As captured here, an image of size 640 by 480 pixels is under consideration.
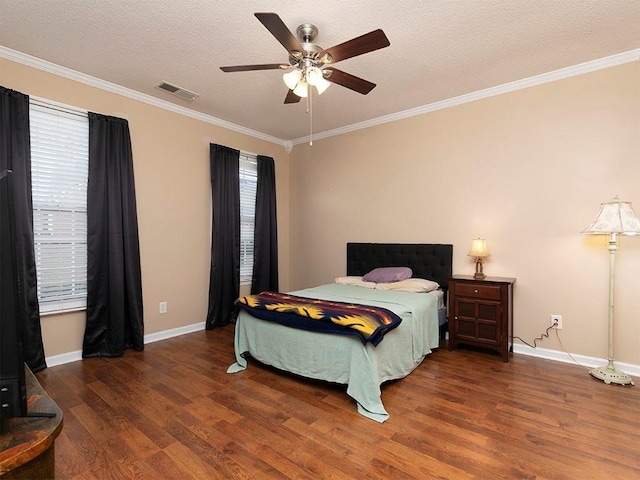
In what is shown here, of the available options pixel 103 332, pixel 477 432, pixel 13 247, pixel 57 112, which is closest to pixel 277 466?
pixel 477 432

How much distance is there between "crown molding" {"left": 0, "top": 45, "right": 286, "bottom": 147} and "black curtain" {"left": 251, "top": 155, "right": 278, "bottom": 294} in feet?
2.02

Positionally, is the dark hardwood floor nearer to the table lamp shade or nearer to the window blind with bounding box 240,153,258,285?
the table lamp shade

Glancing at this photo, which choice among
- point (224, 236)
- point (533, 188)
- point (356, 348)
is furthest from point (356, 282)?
point (533, 188)

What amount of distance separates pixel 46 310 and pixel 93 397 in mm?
1113

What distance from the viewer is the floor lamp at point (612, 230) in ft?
8.34

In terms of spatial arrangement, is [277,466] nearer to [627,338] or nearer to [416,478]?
[416,478]

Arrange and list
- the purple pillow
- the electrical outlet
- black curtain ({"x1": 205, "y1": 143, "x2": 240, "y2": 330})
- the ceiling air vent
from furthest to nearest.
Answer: black curtain ({"x1": 205, "y1": 143, "x2": 240, "y2": 330})
the purple pillow
the ceiling air vent
the electrical outlet

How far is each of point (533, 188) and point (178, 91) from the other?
374 centimetres

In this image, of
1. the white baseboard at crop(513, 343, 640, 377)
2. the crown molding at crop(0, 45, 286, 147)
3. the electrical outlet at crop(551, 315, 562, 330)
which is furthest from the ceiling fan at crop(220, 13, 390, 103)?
the white baseboard at crop(513, 343, 640, 377)

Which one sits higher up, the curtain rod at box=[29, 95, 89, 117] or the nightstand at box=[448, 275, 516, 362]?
the curtain rod at box=[29, 95, 89, 117]

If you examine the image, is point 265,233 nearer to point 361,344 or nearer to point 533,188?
point 361,344

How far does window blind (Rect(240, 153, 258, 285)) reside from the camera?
4742mm

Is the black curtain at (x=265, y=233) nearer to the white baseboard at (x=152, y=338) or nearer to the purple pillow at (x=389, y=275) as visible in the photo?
the white baseboard at (x=152, y=338)

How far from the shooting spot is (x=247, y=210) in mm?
4809
